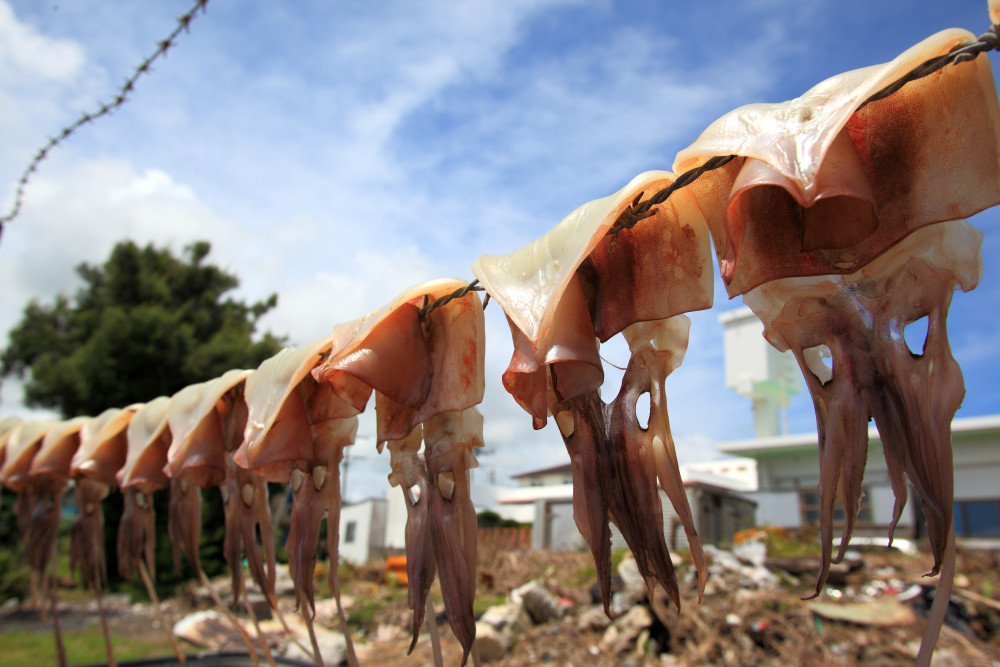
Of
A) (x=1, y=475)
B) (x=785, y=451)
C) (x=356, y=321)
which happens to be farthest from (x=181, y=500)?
(x=785, y=451)

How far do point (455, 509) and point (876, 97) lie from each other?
3.06ft

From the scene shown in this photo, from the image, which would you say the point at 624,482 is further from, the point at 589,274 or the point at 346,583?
the point at 346,583

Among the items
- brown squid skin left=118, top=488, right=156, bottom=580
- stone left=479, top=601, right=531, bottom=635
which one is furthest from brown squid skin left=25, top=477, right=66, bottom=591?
stone left=479, top=601, right=531, bottom=635

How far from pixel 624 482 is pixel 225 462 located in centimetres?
132

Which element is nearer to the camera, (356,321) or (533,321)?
(533,321)

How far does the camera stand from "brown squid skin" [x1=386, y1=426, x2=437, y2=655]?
1.17 m

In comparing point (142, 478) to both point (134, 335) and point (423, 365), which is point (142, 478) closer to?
point (423, 365)

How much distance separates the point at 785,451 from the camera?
1418 centimetres

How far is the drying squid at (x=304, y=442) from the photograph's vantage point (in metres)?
1.44

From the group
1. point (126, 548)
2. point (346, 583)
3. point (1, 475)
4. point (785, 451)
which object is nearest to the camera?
point (126, 548)

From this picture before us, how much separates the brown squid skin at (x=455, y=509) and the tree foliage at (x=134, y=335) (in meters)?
11.2

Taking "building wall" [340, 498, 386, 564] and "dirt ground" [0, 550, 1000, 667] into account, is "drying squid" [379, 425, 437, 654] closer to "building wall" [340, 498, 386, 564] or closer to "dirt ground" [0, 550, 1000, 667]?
"dirt ground" [0, 550, 1000, 667]

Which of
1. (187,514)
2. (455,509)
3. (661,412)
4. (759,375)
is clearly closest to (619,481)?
(661,412)

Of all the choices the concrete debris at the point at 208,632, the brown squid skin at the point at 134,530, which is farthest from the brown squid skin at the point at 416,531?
the concrete debris at the point at 208,632
